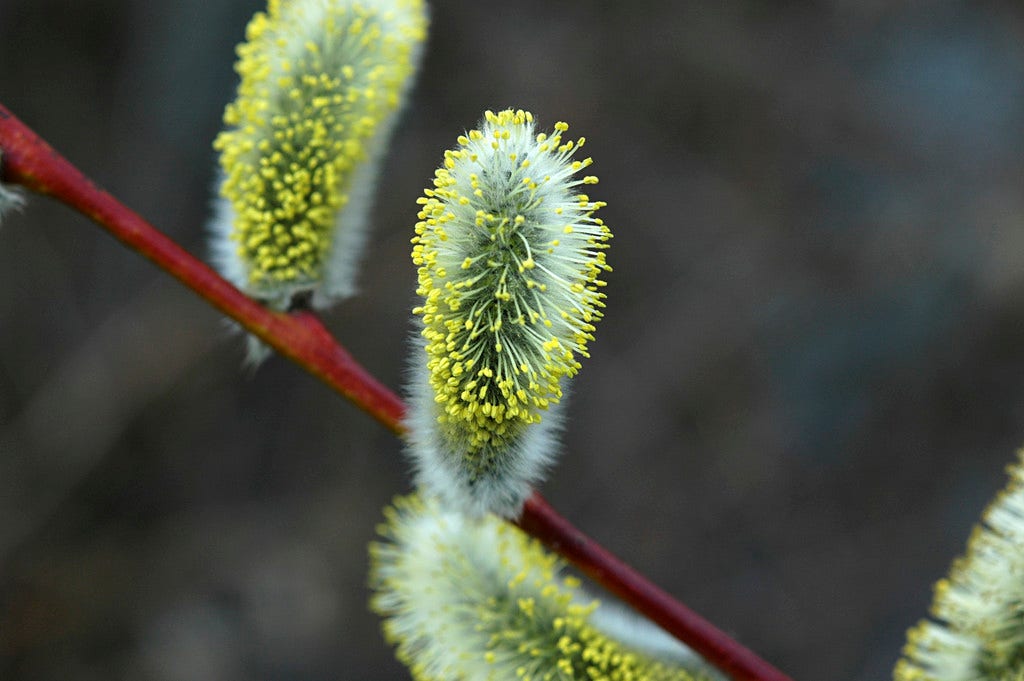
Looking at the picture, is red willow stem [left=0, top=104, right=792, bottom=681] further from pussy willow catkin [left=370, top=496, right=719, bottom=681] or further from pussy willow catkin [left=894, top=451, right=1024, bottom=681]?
pussy willow catkin [left=894, top=451, right=1024, bottom=681]

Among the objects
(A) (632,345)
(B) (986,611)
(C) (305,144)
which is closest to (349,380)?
(C) (305,144)

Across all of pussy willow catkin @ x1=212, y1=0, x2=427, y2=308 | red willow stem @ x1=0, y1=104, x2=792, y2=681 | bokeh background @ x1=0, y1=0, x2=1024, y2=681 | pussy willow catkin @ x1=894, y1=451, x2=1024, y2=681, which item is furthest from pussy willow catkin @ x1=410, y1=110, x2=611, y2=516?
bokeh background @ x1=0, y1=0, x2=1024, y2=681

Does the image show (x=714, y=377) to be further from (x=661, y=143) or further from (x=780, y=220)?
(x=661, y=143)

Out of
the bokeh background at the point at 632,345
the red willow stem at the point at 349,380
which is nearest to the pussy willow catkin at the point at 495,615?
the red willow stem at the point at 349,380

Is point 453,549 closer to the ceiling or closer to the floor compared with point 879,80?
closer to the floor

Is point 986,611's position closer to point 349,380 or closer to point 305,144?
point 349,380

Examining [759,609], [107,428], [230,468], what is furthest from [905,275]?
[107,428]
